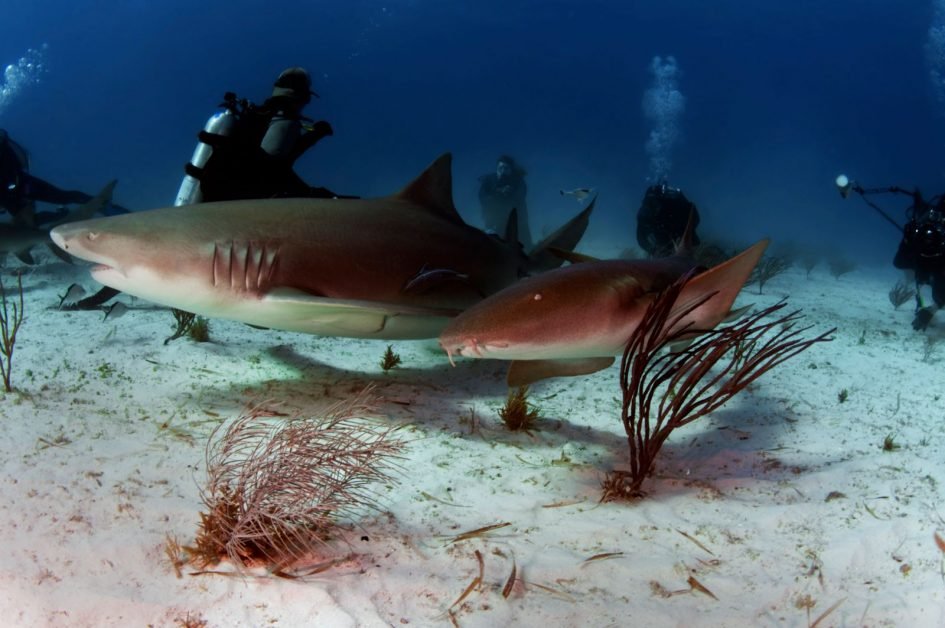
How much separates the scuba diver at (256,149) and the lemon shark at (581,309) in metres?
4.24

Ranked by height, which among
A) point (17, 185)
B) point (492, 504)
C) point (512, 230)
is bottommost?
point (492, 504)

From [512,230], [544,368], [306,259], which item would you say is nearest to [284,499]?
[544,368]

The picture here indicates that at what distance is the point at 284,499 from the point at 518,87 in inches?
5548

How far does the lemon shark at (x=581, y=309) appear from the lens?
3092 mm

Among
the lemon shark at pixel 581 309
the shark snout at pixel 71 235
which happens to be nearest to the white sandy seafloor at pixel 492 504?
the lemon shark at pixel 581 309

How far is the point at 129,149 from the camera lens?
145125 millimetres

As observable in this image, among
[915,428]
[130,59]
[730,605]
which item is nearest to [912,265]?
[915,428]

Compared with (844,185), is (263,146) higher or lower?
lower

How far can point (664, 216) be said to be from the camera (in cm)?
1299

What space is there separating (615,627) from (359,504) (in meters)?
1.49

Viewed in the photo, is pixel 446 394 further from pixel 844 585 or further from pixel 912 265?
pixel 912 265

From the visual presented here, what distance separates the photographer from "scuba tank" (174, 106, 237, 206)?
7.17m

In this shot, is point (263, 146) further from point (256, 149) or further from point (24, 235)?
point (24, 235)

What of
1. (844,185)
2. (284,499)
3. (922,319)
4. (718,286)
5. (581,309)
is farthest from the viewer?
(844,185)
